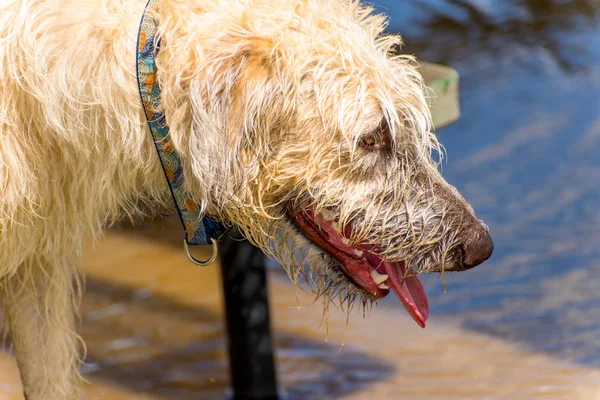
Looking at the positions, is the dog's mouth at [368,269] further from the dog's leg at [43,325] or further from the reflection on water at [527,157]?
the reflection on water at [527,157]

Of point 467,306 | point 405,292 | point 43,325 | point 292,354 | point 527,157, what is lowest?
point 527,157

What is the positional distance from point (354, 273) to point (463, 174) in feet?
12.9

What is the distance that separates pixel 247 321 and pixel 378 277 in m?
1.50

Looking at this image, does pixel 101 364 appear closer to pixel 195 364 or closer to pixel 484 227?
pixel 195 364

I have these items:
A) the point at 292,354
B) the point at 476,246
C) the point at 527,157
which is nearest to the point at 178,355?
the point at 292,354

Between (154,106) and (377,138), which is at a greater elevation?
(154,106)

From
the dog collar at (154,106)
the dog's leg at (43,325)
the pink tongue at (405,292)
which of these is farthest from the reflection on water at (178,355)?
the dog collar at (154,106)

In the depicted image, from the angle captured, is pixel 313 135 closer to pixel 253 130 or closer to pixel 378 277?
pixel 253 130

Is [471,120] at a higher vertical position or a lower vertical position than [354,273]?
lower

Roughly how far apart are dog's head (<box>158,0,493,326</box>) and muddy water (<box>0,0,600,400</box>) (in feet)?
6.42

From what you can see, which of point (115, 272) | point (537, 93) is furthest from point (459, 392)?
point (537, 93)

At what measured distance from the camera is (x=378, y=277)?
8.36 ft

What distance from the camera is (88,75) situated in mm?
2314

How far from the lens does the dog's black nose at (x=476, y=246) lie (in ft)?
7.97
